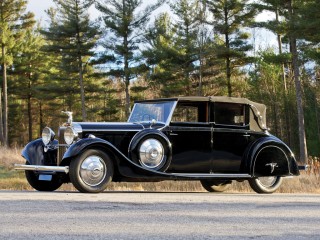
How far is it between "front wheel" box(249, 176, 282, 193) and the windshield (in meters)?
2.05

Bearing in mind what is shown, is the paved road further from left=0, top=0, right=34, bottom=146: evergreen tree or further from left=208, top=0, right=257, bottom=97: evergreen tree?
left=0, top=0, right=34, bottom=146: evergreen tree

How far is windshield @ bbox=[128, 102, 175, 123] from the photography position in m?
9.83

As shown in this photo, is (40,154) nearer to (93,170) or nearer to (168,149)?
(93,170)

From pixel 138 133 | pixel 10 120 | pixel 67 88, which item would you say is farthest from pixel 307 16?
pixel 10 120

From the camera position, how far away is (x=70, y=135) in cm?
917

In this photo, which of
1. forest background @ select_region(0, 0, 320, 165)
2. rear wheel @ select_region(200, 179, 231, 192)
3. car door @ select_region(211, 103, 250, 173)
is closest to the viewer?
car door @ select_region(211, 103, 250, 173)

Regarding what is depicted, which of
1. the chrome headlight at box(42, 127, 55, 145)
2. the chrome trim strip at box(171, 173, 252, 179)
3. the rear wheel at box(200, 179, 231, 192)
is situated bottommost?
the rear wheel at box(200, 179, 231, 192)

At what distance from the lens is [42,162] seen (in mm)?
9844

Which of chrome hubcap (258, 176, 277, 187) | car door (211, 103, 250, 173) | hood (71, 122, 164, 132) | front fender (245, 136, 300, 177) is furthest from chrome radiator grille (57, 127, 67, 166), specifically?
chrome hubcap (258, 176, 277, 187)

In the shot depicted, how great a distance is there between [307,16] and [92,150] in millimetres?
22154

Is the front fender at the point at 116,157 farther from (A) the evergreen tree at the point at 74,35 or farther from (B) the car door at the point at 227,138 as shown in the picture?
(A) the evergreen tree at the point at 74,35

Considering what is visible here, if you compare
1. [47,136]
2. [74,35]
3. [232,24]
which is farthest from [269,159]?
[74,35]

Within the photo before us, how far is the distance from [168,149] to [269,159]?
2.04 m

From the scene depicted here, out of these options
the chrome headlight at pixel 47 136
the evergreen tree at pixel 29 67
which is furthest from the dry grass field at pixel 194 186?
the evergreen tree at pixel 29 67
